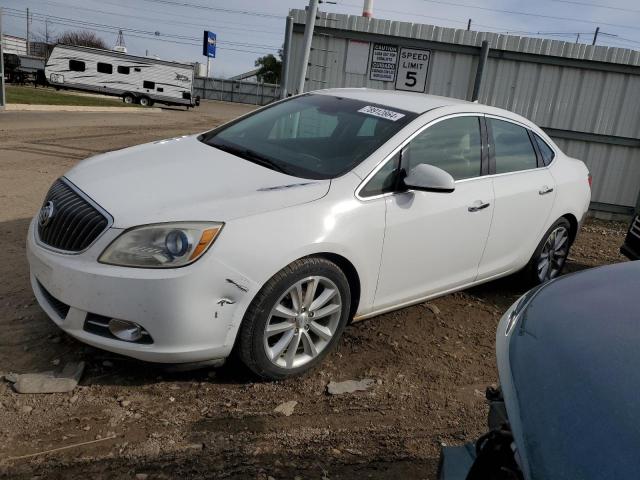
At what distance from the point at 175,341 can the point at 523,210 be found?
2.86 metres

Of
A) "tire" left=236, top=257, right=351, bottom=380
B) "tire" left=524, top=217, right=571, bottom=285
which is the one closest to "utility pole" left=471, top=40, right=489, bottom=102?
"tire" left=524, top=217, right=571, bottom=285

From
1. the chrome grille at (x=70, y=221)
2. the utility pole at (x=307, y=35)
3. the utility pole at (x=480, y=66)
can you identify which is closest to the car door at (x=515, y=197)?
the chrome grille at (x=70, y=221)

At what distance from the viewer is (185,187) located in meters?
3.02

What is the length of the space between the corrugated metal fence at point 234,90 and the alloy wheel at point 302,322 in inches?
2396

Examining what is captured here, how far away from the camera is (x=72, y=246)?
2826 mm

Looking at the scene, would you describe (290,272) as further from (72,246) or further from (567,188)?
(567,188)

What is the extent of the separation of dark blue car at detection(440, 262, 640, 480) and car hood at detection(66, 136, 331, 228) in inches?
57.8

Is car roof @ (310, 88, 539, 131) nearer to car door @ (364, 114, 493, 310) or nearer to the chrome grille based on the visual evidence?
car door @ (364, 114, 493, 310)

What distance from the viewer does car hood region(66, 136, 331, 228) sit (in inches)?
109

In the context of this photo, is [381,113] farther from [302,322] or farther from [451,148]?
[302,322]

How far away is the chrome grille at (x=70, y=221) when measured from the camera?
2777mm

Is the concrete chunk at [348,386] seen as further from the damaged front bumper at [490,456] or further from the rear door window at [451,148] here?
the damaged front bumper at [490,456]

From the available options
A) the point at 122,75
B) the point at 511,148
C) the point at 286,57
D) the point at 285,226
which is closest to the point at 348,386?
the point at 285,226

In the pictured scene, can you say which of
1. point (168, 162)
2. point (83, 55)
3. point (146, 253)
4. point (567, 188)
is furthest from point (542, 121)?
point (83, 55)
